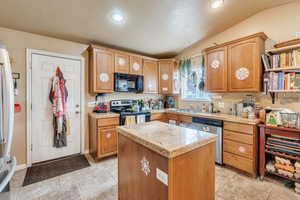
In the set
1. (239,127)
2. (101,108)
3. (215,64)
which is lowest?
(239,127)

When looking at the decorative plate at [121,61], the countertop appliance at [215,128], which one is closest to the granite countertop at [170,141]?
the countertop appliance at [215,128]

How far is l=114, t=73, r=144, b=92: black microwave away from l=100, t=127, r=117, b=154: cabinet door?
0.93 meters

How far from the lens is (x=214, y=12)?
252 cm

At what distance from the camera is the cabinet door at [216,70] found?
278 cm

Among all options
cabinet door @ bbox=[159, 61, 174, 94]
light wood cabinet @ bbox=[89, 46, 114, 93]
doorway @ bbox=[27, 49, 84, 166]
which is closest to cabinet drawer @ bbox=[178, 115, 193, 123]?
cabinet door @ bbox=[159, 61, 174, 94]

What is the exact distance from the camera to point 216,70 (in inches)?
115

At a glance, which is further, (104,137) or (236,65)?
(104,137)

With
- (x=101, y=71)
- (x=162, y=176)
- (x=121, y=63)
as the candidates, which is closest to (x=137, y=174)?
(x=162, y=176)

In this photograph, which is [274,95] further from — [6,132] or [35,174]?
[35,174]

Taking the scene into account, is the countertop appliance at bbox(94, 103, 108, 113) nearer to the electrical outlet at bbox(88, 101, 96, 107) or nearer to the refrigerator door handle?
the electrical outlet at bbox(88, 101, 96, 107)

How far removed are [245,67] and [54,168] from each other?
3.85 m

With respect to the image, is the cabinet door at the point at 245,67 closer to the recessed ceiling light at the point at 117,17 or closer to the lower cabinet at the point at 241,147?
the lower cabinet at the point at 241,147

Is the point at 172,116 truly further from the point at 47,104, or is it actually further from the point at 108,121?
the point at 47,104

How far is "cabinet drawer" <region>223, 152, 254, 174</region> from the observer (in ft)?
7.30
